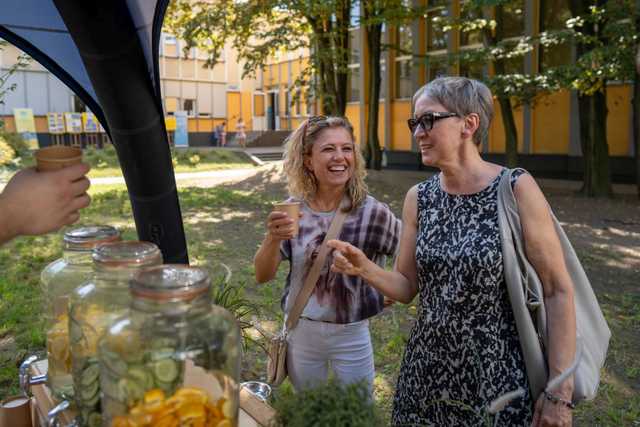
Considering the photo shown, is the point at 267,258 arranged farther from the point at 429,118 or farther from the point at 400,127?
the point at 400,127

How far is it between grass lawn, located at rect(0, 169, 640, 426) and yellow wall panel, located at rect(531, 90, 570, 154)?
9.06 feet

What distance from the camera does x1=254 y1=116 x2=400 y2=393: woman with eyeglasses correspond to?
8.91ft

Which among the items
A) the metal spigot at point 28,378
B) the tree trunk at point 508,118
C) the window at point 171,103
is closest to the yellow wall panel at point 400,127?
the tree trunk at point 508,118

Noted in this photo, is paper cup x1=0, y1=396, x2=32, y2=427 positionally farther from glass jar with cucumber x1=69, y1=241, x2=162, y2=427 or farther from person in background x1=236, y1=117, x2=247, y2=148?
person in background x1=236, y1=117, x2=247, y2=148

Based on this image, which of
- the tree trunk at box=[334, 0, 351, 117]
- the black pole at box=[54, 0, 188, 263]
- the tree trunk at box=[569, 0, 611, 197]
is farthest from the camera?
the tree trunk at box=[334, 0, 351, 117]

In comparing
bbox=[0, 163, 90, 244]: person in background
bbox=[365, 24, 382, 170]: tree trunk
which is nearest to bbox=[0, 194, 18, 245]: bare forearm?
bbox=[0, 163, 90, 244]: person in background

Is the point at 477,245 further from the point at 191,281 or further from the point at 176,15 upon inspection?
the point at 176,15

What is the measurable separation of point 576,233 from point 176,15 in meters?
13.6

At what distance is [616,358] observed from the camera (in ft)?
16.0

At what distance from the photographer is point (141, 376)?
1102 millimetres

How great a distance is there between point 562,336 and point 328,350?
3.50 ft

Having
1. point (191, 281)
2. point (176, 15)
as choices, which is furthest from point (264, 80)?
point (191, 281)

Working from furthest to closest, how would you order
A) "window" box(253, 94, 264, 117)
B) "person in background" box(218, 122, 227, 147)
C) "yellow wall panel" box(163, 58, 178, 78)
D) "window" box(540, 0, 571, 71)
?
"window" box(253, 94, 264, 117)
"yellow wall panel" box(163, 58, 178, 78)
"person in background" box(218, 122, 227, 147)
"window" box(540, 0, 571, 71)

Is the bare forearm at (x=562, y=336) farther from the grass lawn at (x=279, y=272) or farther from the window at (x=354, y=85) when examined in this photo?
the window at (x=354, y=85)
